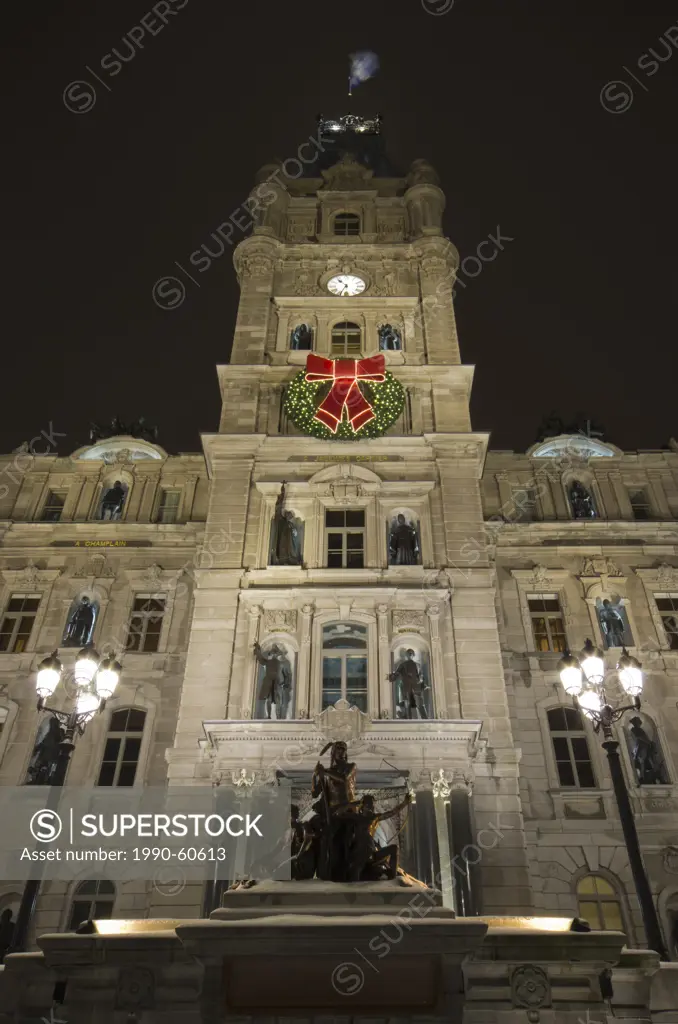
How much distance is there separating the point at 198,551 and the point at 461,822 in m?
13.1

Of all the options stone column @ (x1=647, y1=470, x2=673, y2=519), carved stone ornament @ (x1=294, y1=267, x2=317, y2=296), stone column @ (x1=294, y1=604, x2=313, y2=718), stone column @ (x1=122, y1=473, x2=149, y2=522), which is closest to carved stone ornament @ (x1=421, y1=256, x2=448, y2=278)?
carved stone ornament @ (x1=294, y1=267, x2=317, y2=296)

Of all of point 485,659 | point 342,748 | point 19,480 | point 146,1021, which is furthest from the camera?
point 19,480

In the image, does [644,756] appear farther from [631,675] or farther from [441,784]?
[631,675]

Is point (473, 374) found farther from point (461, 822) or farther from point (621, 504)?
point (461, 822)

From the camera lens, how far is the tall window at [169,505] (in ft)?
100

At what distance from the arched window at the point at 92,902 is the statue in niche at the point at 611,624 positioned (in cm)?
1609

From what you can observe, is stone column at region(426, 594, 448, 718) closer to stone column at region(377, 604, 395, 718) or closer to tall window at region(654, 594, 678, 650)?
stone column at region(377, 604, 395, 718)

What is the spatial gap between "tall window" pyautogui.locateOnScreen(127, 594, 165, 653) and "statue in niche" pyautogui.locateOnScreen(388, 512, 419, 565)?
7.90 m

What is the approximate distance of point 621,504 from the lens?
3025 centimetres

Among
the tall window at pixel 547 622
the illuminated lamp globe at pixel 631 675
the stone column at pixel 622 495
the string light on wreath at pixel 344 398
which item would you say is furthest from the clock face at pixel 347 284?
the illuminated lamp globe at pixel 631 675

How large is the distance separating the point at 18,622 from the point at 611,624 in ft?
62.6

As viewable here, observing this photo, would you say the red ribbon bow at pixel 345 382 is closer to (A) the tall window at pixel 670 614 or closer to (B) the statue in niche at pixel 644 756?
(A) the tall window at pixel 670 614

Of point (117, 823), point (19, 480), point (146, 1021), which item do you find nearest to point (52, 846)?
point (117, 823)

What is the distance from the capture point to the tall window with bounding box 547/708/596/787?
2402 cm
